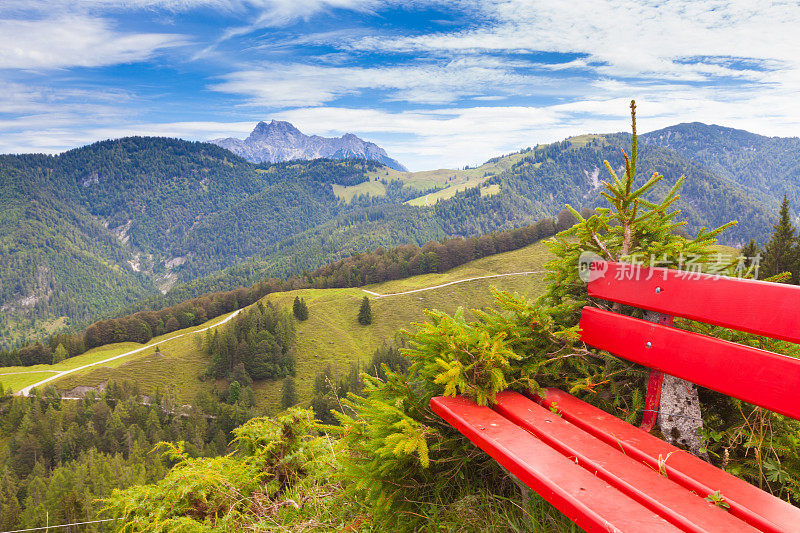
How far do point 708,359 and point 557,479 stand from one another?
1.33 m

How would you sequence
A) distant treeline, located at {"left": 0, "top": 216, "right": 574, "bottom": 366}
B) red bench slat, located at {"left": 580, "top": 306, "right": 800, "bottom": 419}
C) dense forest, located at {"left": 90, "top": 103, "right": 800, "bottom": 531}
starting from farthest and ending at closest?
1. distant treeline, located at {"left": 0, "top": 216, "right": 574, "bottom": 366}
2. dense forest, located at {"left": 90, "top": 103, "right": 800, "bottom": 531}
3. red bench slat, located at {"left": 580, "top": 306, "right": 800, "bottom": 419}

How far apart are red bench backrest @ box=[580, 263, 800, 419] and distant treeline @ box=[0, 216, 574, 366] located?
375 feet

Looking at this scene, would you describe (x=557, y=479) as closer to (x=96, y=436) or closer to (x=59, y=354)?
(x=96, y=436)

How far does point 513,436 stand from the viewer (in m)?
2.68

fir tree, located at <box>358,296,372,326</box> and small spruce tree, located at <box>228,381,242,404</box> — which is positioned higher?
fir tree, located at <box>358,296,372,326</box>

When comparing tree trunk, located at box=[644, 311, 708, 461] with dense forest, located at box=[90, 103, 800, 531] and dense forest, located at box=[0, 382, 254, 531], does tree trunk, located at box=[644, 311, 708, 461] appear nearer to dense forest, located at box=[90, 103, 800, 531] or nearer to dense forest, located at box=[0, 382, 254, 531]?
dense forest, located at box=[90, 103, 800, 531]

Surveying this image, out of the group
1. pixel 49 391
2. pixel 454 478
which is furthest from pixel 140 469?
pixel 454 478

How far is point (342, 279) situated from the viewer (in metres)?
122

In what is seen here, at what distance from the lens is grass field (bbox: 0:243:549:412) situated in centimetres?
8181

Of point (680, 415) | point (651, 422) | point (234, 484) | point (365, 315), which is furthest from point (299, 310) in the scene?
point (680, 415)

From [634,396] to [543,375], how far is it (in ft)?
2.46

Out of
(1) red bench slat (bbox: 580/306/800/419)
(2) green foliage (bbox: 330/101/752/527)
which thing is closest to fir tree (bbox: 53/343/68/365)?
(2) green foliage (bbox: 330/101/752/527)

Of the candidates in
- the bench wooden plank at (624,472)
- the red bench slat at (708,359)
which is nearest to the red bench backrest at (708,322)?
the red bench slat at (708,359)

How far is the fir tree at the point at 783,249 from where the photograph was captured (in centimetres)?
3601
